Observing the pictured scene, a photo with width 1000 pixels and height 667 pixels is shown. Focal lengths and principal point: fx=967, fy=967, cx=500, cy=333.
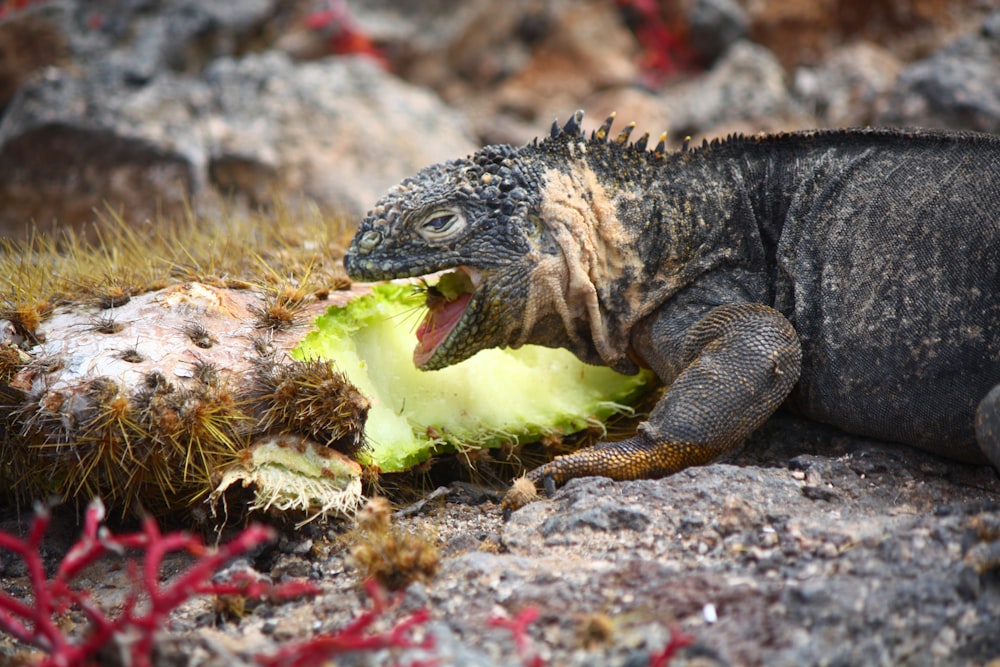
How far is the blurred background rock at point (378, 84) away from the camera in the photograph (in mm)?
8391

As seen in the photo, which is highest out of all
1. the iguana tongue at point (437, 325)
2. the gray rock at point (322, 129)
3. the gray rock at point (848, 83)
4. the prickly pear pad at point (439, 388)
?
the gray rock at point (848, 83)

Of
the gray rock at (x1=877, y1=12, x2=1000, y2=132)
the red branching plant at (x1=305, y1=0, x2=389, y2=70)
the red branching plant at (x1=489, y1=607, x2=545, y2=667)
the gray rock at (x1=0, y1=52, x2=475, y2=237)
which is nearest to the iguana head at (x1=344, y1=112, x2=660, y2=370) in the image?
the red branching plant at (x1=489, y1=607, x2=545, y2=667)

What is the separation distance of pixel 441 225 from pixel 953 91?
5482 mm

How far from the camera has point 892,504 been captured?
3.85 m

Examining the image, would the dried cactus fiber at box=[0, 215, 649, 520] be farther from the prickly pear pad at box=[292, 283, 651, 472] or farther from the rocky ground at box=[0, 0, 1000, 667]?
the rocky ground at box=[0, 0, 1000, 667]

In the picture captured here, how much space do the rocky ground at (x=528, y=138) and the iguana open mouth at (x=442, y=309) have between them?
679 mm

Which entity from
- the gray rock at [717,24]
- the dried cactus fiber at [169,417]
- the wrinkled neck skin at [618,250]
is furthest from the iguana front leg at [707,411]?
the gray rock at [717,24]

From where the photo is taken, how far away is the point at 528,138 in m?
10.2

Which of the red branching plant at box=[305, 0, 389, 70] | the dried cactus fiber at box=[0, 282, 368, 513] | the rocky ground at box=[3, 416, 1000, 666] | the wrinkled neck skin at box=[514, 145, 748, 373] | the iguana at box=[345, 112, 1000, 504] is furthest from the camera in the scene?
the red branching plant at box=[305, 0, 389, 70]

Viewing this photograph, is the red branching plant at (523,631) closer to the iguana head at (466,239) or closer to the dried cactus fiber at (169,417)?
the dried cactus fiber at (169,417)

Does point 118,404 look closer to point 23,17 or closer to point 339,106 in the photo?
point 339,106

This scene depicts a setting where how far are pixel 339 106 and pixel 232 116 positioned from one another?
3.31ft

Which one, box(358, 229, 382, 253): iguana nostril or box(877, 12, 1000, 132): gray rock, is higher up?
box(877, 12, 1000, 132): gray rock

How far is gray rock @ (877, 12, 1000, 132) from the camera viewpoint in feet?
25.5
